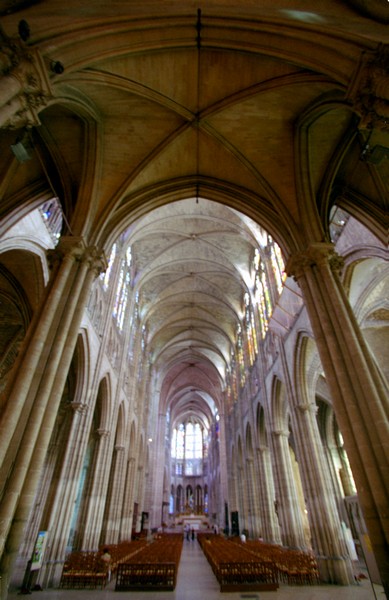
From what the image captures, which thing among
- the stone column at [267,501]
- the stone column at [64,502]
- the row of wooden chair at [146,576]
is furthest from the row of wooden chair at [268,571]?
the stone column at [267,501]

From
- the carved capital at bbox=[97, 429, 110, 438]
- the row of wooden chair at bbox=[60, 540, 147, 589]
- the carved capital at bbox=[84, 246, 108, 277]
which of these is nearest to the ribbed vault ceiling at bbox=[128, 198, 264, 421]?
the carved capital at bbox=[84, 246, 108, 277]

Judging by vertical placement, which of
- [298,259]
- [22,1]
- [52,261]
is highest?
[22,1]

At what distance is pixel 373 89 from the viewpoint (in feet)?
17.8

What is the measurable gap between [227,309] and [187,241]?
8.23m

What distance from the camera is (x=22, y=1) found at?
5797 mm

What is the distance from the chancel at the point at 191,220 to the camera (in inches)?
227

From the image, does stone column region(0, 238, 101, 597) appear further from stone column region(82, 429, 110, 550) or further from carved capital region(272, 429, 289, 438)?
carved capital region(272, 429, 289, 438)

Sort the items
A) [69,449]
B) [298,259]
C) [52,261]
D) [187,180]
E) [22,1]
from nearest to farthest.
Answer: [22,1]
[52,261]
[298,259]
[69,449]
[187,180]

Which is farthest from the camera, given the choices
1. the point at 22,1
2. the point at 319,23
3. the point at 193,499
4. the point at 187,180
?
the point at 193,499

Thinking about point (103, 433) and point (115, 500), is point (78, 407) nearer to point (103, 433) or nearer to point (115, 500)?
point (103, 433)

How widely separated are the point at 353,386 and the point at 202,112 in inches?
345

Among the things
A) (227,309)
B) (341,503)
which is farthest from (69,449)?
(227,309)

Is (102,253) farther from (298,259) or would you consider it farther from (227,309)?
(227,309)

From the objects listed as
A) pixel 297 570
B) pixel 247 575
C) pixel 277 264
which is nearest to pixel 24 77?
pixel 247 575
